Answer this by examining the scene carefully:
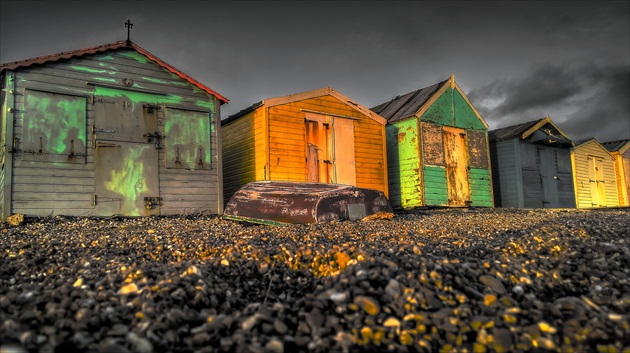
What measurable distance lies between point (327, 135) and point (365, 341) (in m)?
10.1

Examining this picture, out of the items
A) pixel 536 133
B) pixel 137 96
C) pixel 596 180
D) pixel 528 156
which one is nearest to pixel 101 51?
pixel 137 96

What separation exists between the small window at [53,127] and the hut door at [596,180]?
72.0 feet

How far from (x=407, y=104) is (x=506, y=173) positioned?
225 inches

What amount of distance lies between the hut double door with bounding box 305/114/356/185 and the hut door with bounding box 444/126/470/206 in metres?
3.85

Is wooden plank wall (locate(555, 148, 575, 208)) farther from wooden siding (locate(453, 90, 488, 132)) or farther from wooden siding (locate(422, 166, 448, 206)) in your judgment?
wooden siding (locate(422, 166, 448, 206))

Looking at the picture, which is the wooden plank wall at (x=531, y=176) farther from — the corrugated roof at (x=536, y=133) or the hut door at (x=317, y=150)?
the hut door at (x=317, y=150)

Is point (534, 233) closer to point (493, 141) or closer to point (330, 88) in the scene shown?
point (330, 88)


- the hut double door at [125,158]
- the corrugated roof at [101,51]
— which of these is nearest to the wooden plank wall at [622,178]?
the corrugated roof at [101,51]

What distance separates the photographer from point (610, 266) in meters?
3.08

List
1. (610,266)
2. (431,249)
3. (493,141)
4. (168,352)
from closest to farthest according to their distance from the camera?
(168,352)
(610,266)
(431,249)
(493,141)

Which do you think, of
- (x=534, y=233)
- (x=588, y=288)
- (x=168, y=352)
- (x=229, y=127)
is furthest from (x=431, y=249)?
(x=229, y=127)

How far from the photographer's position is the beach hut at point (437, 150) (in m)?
13.3

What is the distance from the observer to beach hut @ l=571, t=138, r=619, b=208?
63.8 ft

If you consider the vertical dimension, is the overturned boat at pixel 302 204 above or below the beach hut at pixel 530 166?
below
